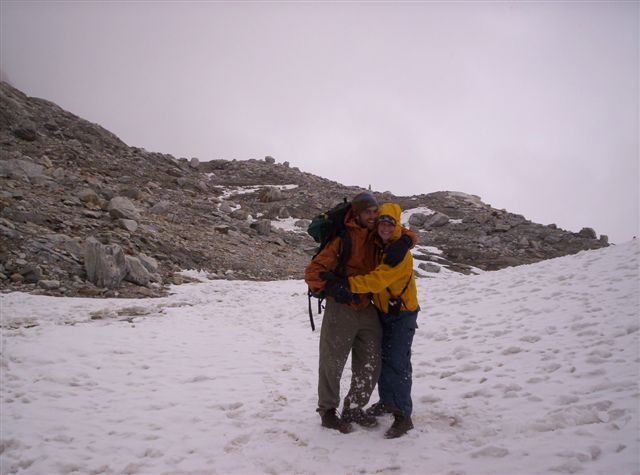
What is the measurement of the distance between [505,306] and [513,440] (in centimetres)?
523

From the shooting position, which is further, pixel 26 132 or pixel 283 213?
pixel 283 213

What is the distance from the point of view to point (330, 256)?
A: 4.09 m

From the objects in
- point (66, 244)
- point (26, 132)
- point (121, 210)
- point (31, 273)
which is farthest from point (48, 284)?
point (26, 132)

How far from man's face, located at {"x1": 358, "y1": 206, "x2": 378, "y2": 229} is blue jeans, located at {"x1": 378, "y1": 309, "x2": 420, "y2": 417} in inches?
39.9

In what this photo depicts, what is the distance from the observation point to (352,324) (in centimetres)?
414

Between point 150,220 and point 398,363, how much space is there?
678 inches

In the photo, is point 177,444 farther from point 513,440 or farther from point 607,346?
point 607,346

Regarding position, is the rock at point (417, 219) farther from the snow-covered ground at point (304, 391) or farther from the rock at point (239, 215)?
the snow-covered ground at point (304, 391)

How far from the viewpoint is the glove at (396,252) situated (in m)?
3.91

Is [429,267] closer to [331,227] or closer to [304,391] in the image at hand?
[304,391]

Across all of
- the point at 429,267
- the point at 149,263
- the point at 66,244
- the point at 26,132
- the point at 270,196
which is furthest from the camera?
the point at 270,196

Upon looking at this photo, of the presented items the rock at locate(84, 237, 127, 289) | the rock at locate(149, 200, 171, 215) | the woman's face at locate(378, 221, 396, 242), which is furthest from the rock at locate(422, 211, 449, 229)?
the woman's face at locate(378, 221, 396, 242)

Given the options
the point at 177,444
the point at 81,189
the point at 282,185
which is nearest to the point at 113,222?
the point at 81,189

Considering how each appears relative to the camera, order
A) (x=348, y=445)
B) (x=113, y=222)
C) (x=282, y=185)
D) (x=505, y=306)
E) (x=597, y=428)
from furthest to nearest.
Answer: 1. (x=282, y=185)
2. (x=113, y=222)
3. (x=505, y=306)
4. (x=348, y=445)
5. (x=597, y=428)
